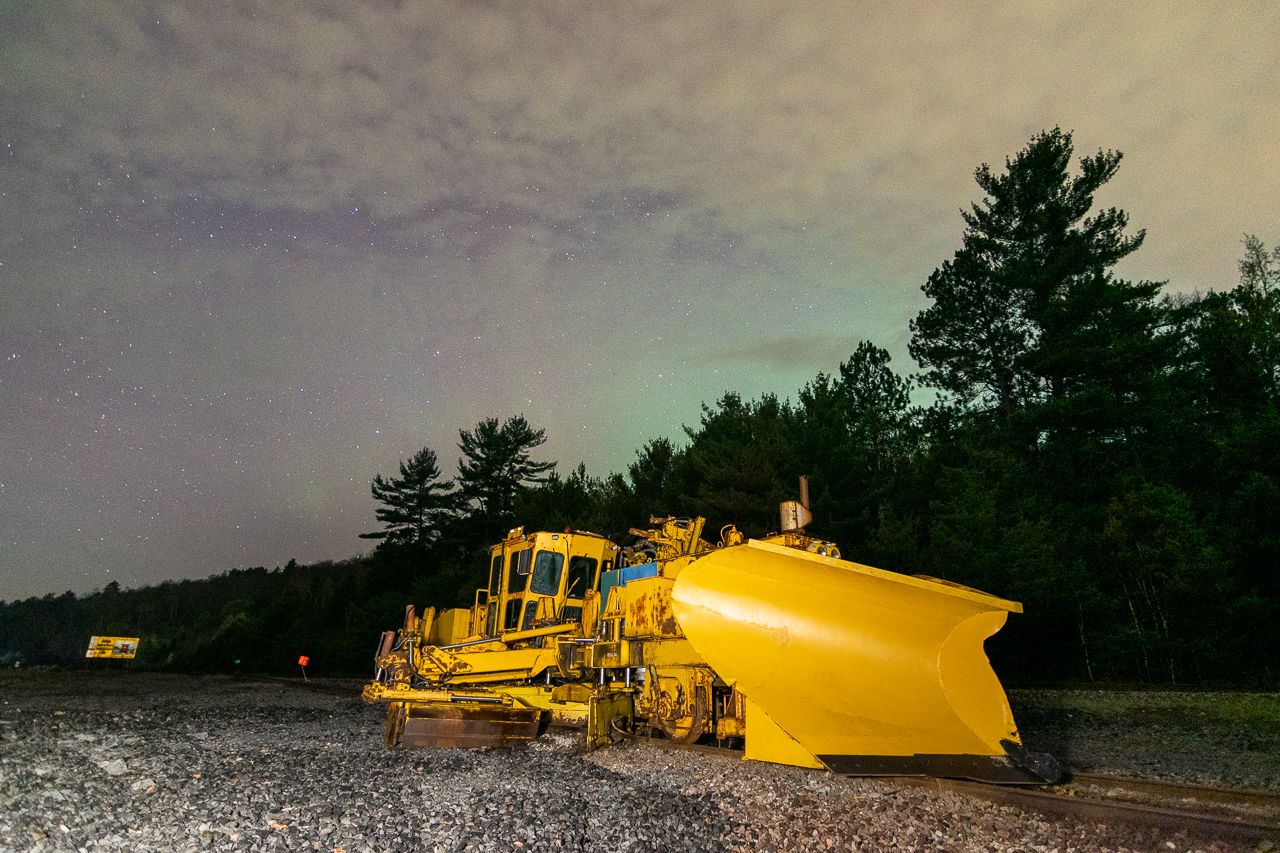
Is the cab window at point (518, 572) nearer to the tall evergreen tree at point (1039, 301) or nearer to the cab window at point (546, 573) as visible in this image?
the cab window at point (546, 573)

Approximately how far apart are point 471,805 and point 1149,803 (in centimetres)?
518

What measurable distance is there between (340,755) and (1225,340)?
72.7 feet

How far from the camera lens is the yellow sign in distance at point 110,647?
42375 millimetres

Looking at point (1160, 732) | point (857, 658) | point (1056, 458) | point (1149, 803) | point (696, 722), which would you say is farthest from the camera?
point (1056, 458)

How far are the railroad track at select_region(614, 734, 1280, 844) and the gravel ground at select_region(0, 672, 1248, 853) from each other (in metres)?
0.18

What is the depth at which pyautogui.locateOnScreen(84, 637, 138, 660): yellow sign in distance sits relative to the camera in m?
42.4

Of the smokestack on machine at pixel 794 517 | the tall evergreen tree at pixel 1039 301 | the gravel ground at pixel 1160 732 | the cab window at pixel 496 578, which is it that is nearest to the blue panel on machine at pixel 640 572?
the smokestack on machine at pixel 794 517

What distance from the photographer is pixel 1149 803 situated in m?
5.03

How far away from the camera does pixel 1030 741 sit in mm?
9008

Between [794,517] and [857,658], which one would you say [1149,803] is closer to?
[857,658]

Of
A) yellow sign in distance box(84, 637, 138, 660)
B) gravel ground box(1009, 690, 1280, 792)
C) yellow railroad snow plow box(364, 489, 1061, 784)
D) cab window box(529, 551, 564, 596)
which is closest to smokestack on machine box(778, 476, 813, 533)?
yellow railroad snow plow box(364, 489, 1061, 784)

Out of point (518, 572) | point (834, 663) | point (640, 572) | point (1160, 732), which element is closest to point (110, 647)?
point (518, 572)

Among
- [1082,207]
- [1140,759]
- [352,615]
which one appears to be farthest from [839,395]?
[352,615]

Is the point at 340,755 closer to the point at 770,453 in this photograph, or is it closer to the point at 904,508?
the point at 770,453
